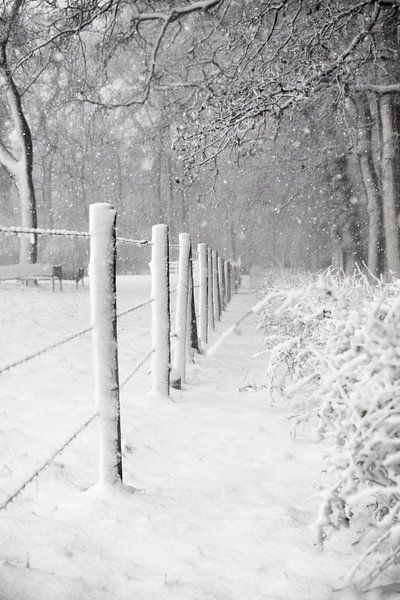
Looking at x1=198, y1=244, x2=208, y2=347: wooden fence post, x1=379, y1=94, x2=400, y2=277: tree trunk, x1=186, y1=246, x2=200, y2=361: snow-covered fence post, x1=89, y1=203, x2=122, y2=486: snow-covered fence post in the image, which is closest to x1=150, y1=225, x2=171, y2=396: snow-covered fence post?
x1=89, y1=203, x2=122, y2=486: snow-covered fence post

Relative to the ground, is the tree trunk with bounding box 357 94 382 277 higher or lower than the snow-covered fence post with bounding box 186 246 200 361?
higher

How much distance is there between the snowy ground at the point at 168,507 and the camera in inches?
85.5

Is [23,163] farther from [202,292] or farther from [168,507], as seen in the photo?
[168,507]

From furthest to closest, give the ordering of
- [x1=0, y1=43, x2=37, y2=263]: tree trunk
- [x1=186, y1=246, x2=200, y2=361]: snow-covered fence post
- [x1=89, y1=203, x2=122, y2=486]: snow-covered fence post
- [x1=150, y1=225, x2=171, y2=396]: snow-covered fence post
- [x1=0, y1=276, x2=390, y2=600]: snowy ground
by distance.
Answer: [x1=0, y1=43, x2=37, y2=263]: tree trunk → [x1=186, y1=246, x2=200, y2=361]: snow-covered fence post → [x1=150, y1=225, x2=171, y2=396]: snow-covered fence post → [x1=89, y1=203, x2=122, y2=486]: snow-covered fence post → [x1=0, y1=276, x2=390, y2=600]: snowy ground

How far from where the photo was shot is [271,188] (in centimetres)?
Answer: 2406

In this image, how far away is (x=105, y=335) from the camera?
301 cm

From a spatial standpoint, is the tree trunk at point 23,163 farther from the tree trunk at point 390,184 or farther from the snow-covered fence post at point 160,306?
the snow-covered fence post at point 160,306

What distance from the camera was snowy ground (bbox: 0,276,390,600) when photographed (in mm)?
2172

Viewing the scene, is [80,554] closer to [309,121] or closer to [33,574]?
[33,574]

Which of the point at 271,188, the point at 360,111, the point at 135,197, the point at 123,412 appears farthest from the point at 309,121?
the point at 135,197

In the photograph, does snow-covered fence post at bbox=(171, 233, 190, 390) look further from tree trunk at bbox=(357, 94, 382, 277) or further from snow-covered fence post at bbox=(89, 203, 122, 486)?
tree trunk at bbox=(357, 94, 382, 277)

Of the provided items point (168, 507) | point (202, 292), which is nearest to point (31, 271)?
point (202, 292)

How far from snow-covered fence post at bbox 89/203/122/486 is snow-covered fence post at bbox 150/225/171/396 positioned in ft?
5.89

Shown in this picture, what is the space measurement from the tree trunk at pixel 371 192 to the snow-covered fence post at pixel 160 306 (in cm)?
1276
